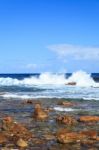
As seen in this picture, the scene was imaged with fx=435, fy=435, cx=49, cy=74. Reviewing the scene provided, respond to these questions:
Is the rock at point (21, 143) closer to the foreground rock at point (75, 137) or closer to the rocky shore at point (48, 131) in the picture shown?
the rocky shore at point (48, 131)

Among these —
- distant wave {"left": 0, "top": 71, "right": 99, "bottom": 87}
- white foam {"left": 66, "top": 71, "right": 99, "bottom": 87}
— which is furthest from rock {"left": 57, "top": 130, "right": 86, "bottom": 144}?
distant wave {"left": 0, "top": 71, "right": 99, "bottom": 87}

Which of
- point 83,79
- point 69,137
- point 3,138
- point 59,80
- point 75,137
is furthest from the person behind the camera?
point 59,80

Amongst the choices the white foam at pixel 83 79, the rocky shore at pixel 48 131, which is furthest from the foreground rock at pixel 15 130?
the white foam at pixel 83 79

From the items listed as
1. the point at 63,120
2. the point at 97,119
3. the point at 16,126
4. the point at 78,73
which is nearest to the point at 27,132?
the point at 16,126

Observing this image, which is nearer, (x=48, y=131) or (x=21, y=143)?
(x=21, y=143)

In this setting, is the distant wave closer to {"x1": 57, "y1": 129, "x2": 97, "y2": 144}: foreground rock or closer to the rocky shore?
the rocky shore

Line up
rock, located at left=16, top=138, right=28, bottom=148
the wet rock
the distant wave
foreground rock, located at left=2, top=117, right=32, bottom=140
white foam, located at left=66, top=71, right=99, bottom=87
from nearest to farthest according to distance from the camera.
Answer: rock, located at left=16, top=138, right=28, bottom=148 < the wet rock < foreground rock, located at left=2, top=117, right=32, bottom=140 < white foam, located at left=66, top=71, right=99, bottom=87 < the distant wave

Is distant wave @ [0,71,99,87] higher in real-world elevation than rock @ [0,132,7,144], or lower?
higher

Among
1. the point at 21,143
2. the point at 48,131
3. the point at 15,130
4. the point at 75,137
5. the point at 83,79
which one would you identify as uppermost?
the point at 83,79

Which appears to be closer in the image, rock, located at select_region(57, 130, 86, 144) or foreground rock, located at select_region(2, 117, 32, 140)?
rock, located at select_region(57, 130, 86, 144)

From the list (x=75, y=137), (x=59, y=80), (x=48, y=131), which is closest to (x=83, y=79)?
(x=59, y=80)

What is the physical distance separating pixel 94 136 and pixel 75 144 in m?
1.56

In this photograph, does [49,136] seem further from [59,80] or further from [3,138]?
[59,80]

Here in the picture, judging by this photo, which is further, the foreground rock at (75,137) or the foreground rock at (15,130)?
the foreground rock at (15,130)
